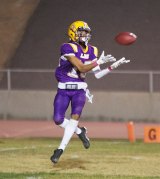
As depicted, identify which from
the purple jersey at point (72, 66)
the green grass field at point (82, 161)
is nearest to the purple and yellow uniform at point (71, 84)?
the purple jersey at point (72, 66)

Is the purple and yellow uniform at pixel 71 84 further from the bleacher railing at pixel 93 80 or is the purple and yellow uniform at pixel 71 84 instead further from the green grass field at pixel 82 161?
the bleacher railing at pixel 93 80

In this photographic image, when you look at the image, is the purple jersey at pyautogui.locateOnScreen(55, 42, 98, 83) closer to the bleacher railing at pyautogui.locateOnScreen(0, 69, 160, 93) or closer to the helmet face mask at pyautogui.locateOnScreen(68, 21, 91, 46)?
the helmet face mask at pyautogui.locateOnScreen(68, 21, 91, 46)

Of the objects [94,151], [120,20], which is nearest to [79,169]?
[94,151]

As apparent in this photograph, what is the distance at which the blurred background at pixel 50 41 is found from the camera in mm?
19156

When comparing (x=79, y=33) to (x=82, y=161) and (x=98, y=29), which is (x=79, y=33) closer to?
(x=82, y=161)

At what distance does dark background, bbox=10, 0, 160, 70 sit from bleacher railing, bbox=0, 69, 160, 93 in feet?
8.18

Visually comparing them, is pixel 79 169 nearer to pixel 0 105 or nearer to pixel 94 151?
pixel 94 151

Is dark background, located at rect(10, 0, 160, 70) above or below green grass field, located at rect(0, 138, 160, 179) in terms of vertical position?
above

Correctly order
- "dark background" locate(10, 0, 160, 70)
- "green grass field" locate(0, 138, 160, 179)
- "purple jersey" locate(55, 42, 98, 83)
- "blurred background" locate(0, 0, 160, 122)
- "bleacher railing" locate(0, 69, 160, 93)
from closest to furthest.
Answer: "green grass field" locate(0, 138, 160, 179) < "purple jersey" locate(55, 42, 98, 83) < "bleacher railing" locate(0, 69, 160, 93) < "blurred background" locate(0, 0, 160, 122) < "dark background" locate(10, 0, 160, 70)

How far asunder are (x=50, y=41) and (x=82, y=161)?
529 inches

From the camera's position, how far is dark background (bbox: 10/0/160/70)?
2236 cm

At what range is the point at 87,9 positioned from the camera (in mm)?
23641

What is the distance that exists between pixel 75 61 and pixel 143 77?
372 inches

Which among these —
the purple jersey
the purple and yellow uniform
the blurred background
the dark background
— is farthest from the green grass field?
the dark background
